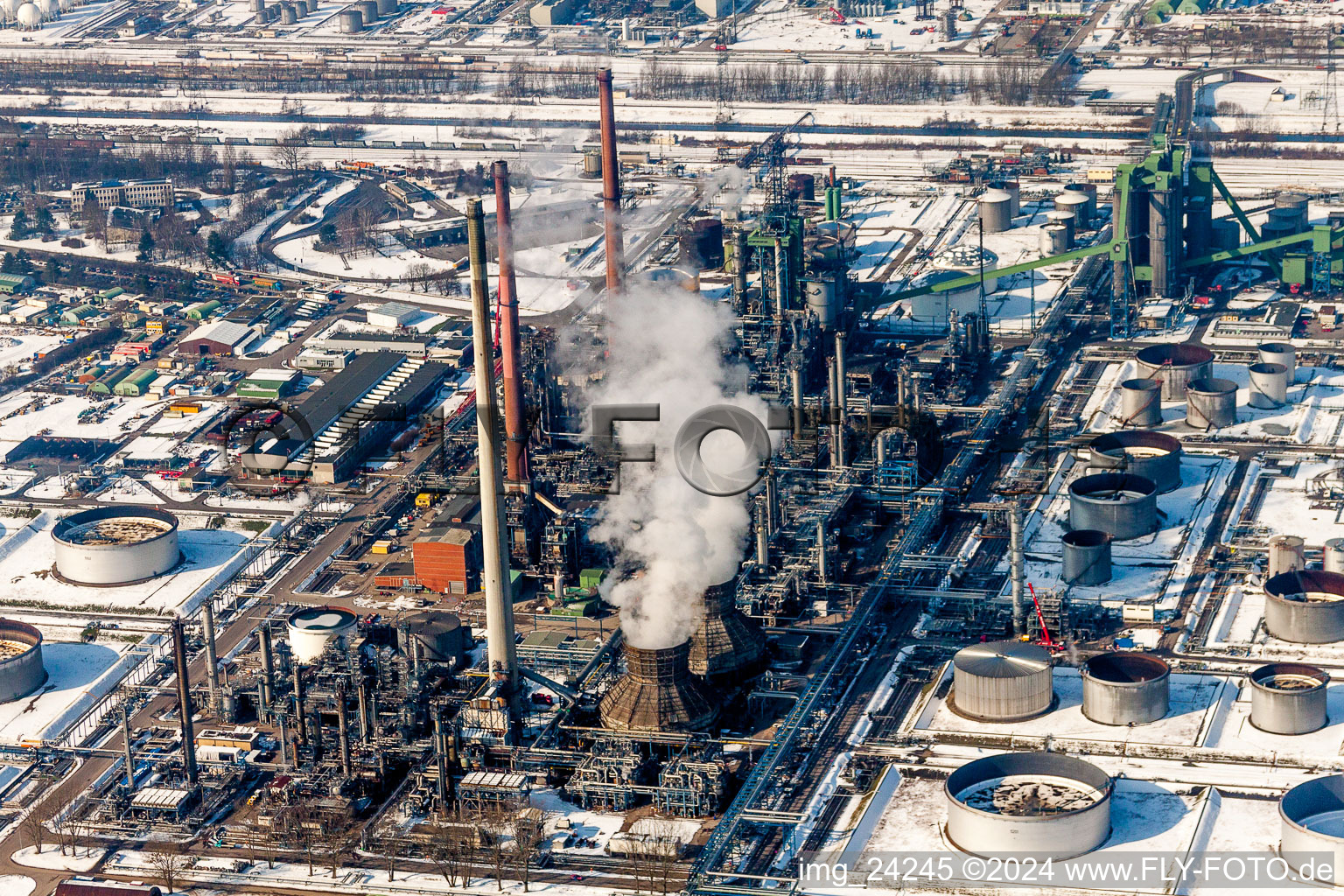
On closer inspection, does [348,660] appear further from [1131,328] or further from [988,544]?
[1131,328]

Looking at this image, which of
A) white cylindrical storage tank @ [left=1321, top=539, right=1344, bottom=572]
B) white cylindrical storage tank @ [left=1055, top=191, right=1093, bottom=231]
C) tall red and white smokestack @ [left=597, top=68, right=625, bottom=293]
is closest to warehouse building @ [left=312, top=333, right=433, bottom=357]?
tall red and white smokestack @ [left=597, top=68, right=625, bottom=293]

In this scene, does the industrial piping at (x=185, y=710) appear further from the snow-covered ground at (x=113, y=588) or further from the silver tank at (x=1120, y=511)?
the silver tank at (x=1120, y=511)

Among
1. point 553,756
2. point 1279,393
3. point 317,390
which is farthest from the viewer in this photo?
point 317,390

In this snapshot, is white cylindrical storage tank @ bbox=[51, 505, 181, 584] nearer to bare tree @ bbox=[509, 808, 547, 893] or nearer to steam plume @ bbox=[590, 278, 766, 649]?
steam plume @ bbox=[590, 278, 766, 649]

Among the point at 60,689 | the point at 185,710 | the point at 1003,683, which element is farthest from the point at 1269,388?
the point at 60,689

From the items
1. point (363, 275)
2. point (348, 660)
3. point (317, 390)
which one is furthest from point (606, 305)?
point (348, 660)

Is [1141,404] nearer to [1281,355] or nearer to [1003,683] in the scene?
[1281,355]
